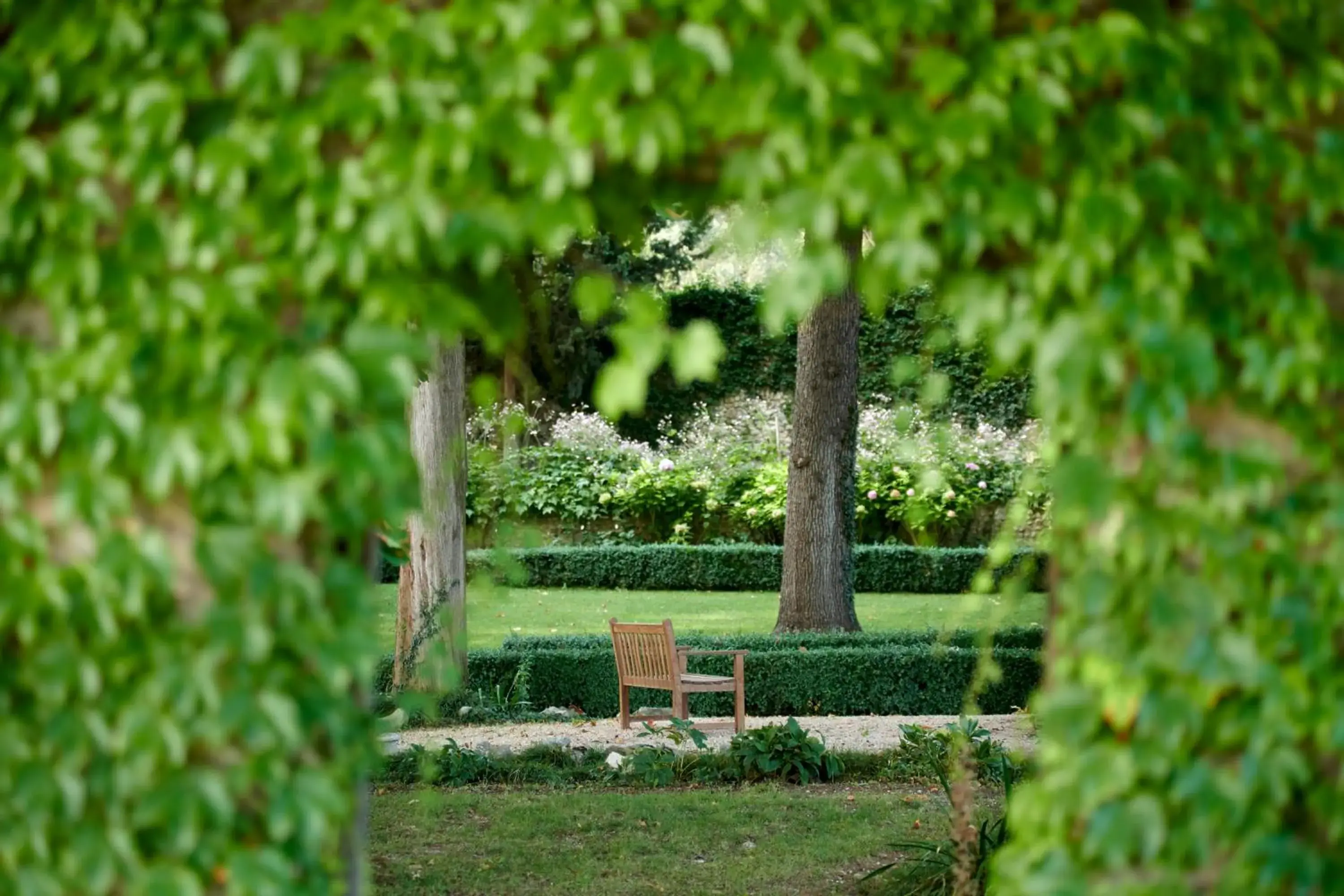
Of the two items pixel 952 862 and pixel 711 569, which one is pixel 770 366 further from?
pixel 952 862

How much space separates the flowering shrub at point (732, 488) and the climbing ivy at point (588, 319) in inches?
525

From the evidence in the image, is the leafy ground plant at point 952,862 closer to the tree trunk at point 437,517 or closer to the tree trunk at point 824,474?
the tree trunk at point 437,517

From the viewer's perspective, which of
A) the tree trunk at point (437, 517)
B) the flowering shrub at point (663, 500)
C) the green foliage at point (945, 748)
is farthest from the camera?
the flowering shrub at point (663, 500)

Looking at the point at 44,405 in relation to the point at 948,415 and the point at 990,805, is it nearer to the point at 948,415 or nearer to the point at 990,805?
the point at 990,805

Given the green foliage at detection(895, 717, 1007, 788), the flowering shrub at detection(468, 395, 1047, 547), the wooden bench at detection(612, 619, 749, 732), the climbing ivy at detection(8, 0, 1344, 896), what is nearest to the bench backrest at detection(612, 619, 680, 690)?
the wooden bench at detection(612, 619, 749, 732)

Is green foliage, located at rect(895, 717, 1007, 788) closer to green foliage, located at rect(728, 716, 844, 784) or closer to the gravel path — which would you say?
the gravel path

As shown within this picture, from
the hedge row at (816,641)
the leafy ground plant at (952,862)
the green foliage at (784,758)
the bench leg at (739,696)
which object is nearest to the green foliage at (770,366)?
the hedge row at (816,641)

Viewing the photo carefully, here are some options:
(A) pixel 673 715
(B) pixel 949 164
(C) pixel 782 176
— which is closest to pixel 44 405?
(C) pixel 782 176

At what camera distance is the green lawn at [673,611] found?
1260cm

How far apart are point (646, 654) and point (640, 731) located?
0.52 m

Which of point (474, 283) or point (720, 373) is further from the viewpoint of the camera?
point (720, 373)

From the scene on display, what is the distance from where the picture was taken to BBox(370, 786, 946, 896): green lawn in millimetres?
5285

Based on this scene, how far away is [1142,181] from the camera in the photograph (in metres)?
1.96

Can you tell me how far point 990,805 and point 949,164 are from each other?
5.09m
